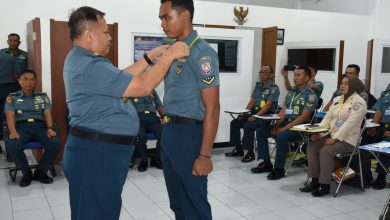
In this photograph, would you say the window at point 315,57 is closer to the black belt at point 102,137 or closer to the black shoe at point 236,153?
the black shoe at point 236,153

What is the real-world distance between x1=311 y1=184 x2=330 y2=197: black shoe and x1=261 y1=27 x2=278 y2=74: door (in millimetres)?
2959

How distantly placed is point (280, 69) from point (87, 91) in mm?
6357

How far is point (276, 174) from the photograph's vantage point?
4.71 metres

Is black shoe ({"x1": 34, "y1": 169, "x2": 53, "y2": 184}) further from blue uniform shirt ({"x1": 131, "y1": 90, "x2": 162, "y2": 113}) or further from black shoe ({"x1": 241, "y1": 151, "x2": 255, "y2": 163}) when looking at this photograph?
black shoe ({"x1": 241, "y1": 151, "x2": 255, "y2": 163})

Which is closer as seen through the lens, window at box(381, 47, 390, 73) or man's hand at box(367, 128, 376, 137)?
man's hand at box(367, 128, 376, 137)

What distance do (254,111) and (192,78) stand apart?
12.5 ft

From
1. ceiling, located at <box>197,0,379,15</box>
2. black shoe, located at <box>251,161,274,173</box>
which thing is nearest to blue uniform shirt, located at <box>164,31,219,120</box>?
black shoe, located at <box>251,161,274,173</box>

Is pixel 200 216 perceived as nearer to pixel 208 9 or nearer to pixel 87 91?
pixel 87 91

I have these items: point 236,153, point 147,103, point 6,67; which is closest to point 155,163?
point 147,103

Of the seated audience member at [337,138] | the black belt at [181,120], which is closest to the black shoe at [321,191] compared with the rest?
the seated audience member at [337,138]

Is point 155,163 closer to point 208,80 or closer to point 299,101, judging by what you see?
point 299,101

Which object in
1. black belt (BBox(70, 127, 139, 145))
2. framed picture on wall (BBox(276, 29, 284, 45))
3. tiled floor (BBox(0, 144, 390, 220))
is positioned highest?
framed picture on wall (BBox(276, 29, 284, 45))

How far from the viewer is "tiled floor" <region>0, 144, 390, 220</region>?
11.6 ft

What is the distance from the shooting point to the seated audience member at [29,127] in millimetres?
4332
